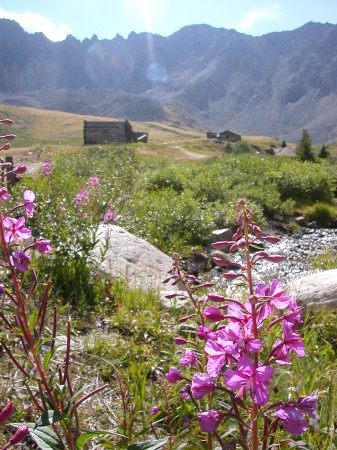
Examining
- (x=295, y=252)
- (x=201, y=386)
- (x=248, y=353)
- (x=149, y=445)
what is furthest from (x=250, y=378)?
(x=295, y=252)

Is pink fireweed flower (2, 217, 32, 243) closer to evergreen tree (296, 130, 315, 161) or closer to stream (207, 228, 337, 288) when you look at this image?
stream (207, 228, 337, 288)

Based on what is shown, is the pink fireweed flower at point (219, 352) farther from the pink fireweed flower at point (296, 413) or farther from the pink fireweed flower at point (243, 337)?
the pink fireweed flower at point (296, 413)

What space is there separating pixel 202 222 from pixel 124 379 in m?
7.01

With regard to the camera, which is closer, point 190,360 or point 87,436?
point 87,436

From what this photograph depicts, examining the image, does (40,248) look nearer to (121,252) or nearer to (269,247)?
(121,252)

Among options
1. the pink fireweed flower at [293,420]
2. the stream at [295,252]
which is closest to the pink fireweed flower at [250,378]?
the pink fireweed flower at [293,420]

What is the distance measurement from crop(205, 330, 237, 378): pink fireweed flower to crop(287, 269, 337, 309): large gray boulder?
10.8 feet

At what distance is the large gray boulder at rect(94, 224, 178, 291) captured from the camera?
5.60 metres

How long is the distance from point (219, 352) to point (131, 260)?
16.5 ft

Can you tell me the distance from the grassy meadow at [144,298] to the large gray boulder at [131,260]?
30 centimetres

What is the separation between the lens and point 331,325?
4289 millimetres

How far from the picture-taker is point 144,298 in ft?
15.7

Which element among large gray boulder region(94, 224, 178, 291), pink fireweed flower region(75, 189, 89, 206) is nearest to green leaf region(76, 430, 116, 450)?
large gray boulder region(94, 224, 178, 291)

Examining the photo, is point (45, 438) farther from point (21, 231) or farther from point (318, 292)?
point (318, 292)
